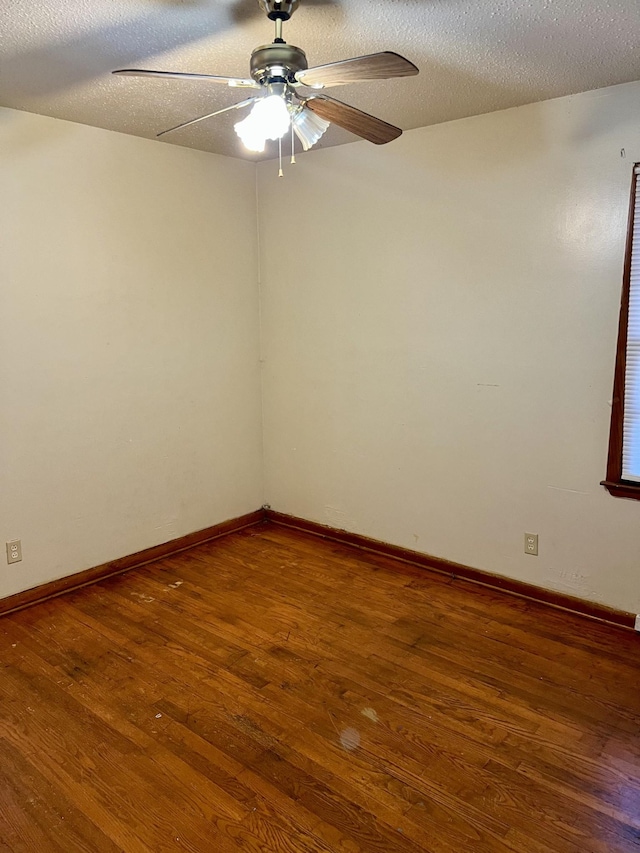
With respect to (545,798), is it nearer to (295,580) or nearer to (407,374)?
(295,580)

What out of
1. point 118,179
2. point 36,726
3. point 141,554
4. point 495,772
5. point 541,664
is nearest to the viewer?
point 495,772

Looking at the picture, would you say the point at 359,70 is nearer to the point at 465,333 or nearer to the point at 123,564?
the point at 465,333

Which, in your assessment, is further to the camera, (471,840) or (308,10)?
(308,10)

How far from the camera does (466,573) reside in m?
3.49

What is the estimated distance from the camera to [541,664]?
2.68m

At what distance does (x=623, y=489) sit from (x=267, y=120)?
224 centimetres

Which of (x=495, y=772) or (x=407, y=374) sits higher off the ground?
(x=407, y=374)

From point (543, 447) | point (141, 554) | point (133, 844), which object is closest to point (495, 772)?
point (133, 844)

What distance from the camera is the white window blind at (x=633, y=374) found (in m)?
2.72

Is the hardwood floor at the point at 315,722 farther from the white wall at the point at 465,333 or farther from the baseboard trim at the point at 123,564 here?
the white wall at the point at 465,333

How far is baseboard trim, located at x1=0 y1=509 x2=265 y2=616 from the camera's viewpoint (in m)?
3.21

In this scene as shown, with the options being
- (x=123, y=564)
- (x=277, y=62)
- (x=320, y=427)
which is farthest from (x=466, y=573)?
(x=277, y=62)

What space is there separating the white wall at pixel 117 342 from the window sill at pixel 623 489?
2378 mm

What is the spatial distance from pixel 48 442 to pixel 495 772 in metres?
2.59
